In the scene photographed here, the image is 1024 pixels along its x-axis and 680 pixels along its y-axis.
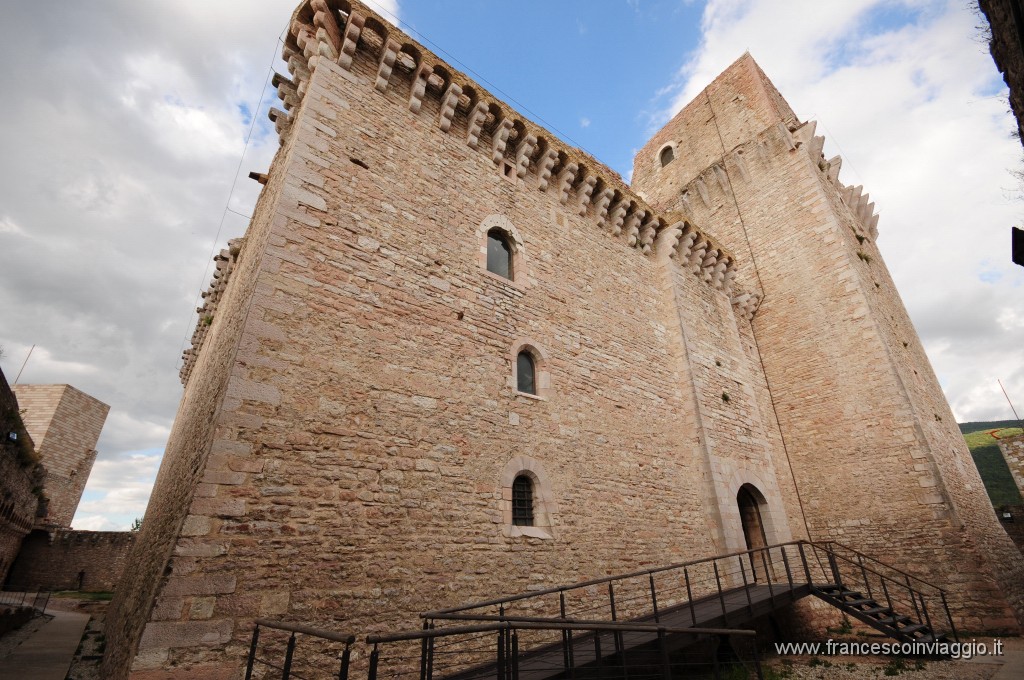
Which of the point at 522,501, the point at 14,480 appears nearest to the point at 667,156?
the point at 522,501

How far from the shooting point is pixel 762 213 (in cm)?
1448

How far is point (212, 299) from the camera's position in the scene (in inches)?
511

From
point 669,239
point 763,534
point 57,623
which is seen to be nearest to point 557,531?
point 763,534

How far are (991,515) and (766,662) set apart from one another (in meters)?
8.37

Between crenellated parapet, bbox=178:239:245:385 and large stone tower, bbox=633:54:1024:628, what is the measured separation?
14.4 metres

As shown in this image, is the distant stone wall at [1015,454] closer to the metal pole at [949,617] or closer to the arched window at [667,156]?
the metal pole at [949,617]

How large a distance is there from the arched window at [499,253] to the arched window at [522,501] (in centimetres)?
349

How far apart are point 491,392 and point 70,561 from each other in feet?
67.5

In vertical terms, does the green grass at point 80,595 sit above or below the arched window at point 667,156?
below

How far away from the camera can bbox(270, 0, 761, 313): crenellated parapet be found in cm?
709

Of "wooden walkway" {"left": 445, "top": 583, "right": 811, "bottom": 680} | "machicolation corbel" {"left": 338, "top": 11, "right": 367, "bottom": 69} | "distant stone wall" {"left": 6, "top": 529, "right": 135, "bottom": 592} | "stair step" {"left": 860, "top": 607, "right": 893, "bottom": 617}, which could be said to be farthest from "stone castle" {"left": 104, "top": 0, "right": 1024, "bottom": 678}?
"distant stone wall" {"left": 6, "top": 529, "right": 135, "bottom": 592}

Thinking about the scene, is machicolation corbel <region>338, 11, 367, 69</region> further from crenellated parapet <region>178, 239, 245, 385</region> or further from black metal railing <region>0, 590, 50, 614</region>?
black metal railing <region>0, 590, 50, 614</region>

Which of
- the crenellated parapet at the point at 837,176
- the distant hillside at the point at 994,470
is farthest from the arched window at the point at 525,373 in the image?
the distant hillside at the point at 994,470

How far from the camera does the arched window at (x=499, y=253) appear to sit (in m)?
8.01
